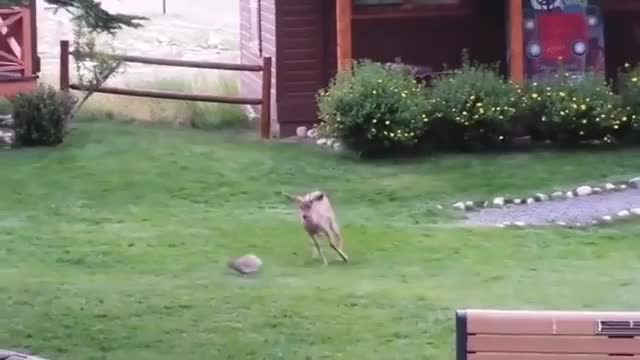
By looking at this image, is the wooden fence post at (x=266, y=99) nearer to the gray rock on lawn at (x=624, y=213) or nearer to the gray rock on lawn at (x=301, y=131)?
the gray rock on lawn at (x=301, y=131)

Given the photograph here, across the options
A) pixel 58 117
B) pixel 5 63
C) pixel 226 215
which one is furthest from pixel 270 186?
pixel 5 63

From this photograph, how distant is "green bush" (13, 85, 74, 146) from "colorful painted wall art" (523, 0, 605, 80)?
18.0ft

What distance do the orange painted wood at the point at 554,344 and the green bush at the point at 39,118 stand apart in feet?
43.9

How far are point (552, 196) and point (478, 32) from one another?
6.16 meters

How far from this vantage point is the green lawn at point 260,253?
863 cm

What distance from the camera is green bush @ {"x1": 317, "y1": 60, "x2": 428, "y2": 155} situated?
17562 millimetres

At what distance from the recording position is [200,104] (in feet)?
71.1

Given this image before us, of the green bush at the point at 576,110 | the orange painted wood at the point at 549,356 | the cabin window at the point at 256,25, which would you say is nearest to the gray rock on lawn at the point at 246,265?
the orange painted wood at the point at 549,356

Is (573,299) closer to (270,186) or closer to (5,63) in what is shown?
(270,186)

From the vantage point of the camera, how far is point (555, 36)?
19266 millimetres

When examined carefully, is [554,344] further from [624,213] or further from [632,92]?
[632,92]

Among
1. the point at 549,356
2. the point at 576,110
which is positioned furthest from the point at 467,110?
the point at 549,356

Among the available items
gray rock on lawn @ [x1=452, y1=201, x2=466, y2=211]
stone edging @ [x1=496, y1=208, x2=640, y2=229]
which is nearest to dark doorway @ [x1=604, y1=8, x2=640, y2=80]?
gray rock on lawn @ [x1=452, y1=201, x2=466, y2=211]

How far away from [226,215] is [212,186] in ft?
5.67
